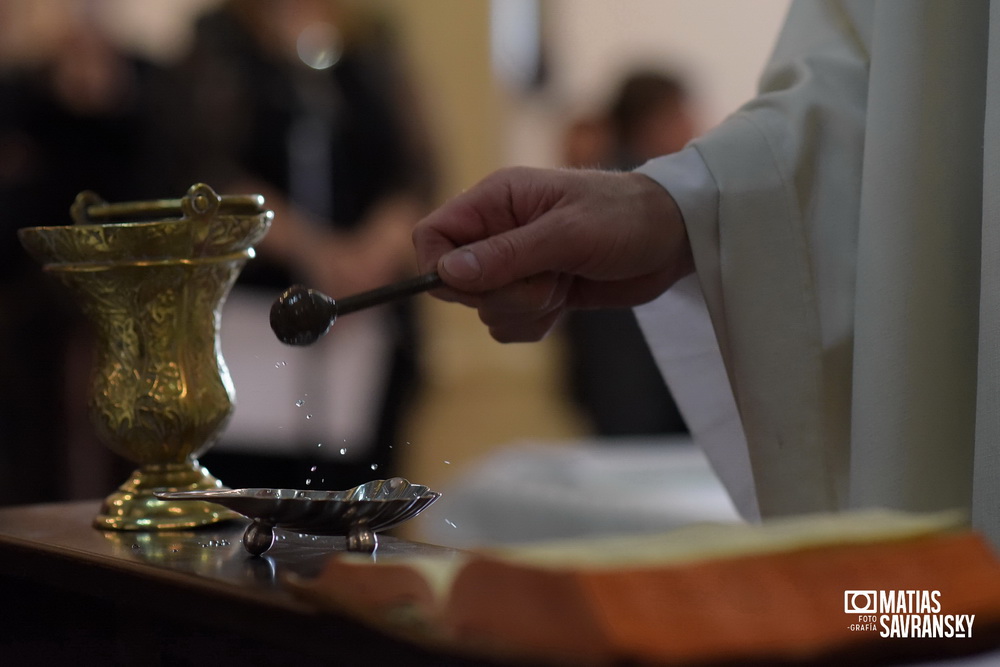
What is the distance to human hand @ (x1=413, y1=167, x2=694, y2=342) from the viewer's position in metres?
1.04

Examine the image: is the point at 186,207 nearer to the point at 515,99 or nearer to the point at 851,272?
the point at 851,272

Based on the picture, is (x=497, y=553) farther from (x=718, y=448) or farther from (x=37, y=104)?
(x=37, y=104)

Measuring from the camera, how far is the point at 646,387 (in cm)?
406

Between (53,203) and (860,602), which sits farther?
(53,203)

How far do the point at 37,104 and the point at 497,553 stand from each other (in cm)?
278

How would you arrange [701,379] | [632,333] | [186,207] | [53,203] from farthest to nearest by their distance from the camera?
1. [632,333]
2. [53,203]
3. [701,379]
4. [186,207]

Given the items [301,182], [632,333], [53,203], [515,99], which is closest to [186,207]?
[53,203]

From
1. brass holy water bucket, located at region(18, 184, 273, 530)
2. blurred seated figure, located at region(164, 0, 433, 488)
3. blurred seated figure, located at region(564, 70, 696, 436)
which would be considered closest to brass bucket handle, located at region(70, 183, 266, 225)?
brass holy water bucket, located at region(18, 184, 273, 530)

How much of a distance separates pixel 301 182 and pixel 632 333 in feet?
3.74

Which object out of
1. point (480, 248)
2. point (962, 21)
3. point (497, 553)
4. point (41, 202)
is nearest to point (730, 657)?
point (497, 553)

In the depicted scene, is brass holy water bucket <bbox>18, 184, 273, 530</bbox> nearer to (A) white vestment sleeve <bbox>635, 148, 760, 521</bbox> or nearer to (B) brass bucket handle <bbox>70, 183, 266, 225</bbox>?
(B) brass bucket handle <bbox>70, 183, 266, 225</bbox>

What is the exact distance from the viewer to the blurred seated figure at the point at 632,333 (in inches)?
158

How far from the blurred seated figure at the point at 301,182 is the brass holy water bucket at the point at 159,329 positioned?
2.08 meters

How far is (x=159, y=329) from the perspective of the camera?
39.8 inches
